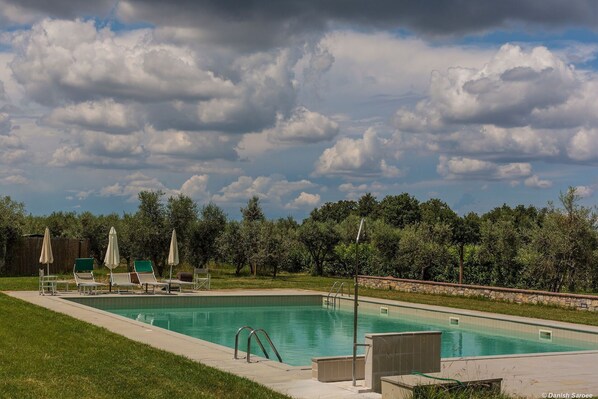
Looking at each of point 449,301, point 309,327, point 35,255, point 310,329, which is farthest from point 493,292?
point 35,255

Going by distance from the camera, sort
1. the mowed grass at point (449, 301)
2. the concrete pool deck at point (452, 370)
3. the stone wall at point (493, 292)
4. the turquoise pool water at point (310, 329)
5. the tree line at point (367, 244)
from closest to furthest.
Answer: the concrete pool deck at point (452, 370) < the turquoise pool water at point (310, 329) < the mowed grass at point (449, 301) < the stone wall at point (493, 292) < the tree line at point (367, 244)

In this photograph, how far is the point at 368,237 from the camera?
4159 cm

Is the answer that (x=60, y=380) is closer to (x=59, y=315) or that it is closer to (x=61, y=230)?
(x=59, y=315)

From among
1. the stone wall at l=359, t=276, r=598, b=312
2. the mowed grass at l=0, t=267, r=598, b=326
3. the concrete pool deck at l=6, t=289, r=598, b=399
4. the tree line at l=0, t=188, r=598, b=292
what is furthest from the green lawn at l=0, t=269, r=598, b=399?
the tree line at l=0, t=188, r=598, b=292

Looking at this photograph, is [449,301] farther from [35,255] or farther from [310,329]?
[35,255]

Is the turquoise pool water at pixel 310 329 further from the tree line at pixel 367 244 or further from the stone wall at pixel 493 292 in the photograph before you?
the tree line at pixel 367 244

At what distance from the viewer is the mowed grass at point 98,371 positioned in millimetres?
7969

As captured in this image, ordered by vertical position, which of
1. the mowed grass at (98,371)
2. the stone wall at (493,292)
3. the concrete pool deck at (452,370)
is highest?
the stone wall at (493,292)

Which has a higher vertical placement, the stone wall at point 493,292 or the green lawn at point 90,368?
the stone wall at point 493,292

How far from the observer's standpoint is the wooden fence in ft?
101

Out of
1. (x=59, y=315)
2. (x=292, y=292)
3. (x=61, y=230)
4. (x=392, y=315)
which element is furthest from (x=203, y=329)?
(x=61, y=230)

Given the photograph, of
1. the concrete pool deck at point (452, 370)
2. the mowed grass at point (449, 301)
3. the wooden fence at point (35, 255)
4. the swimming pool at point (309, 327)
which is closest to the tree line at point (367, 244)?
the wooden fence at point (35, 255)

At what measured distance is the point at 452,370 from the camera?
31.5 feet

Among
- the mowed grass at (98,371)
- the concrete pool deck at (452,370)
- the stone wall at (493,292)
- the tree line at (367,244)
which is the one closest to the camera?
the mowed grass at (98,371)
